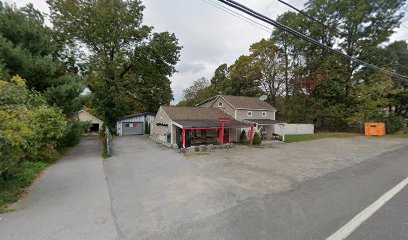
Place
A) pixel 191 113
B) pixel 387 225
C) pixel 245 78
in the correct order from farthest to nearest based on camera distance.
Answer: pixel 245 78
pixel 191 113
pixel 387 225

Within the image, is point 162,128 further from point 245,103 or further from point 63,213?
point 63,213

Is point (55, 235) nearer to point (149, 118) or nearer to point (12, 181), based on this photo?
point (12, 181)

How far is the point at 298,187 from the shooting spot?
6.11 m

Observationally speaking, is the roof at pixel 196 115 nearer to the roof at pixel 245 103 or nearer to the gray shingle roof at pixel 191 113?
the gray shingle roof at pixel 191 113

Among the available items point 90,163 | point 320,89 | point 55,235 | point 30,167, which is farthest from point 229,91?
point 55,235

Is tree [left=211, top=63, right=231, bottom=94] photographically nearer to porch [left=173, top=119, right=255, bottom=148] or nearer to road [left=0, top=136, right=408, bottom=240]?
porch [left=173, top=119, right=255, bottom=148]

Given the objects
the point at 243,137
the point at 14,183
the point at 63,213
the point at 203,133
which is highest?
the point at 203,133

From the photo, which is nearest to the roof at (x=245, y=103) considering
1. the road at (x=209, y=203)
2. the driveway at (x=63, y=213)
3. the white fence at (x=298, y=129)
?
the white fence at (x=298, y=129)

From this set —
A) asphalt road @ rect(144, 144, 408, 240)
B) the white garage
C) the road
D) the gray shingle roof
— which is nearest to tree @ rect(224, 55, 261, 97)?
the gray shingle roof

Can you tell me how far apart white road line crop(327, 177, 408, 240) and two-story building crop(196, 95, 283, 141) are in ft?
42.6

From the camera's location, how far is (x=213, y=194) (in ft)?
18.6

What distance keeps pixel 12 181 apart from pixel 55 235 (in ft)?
14.2

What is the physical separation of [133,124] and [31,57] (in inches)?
680

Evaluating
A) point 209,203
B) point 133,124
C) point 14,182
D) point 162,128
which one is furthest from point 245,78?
point 14,182
